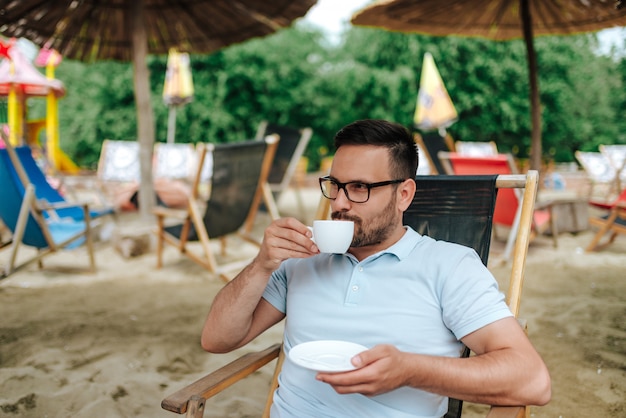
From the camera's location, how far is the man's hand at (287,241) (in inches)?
51.9

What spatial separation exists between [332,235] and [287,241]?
15cm

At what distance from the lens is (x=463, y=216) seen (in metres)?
1.86

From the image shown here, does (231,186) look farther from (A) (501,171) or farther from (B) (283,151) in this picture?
(A) (501,171)

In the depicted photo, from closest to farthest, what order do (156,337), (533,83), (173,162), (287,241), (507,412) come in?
(507,412) → (287,241) → (156,337) → (533,83) → (173,162)

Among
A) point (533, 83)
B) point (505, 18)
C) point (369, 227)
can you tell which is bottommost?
point (369, 227)

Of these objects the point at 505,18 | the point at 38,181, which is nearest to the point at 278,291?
the point at 38,181

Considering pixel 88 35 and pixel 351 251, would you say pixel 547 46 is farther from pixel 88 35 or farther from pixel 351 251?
pixel 351 251

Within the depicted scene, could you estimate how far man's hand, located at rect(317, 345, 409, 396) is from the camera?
1.01m

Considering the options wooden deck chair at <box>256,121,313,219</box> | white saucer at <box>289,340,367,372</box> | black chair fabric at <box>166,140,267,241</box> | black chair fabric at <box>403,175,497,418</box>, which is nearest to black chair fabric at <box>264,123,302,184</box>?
wooden deck chair at <box>256,121,313,219</box>

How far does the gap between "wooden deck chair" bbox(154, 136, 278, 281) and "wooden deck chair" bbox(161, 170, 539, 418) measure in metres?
2.08

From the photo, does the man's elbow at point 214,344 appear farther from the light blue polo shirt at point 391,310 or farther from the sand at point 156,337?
the sand at point 156,337

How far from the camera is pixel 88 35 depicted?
5984mm

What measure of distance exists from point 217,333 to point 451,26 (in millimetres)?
5307

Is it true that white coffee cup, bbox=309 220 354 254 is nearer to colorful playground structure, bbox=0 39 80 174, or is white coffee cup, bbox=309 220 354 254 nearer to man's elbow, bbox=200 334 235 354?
man's elbow, bbox=200 334 235 354
